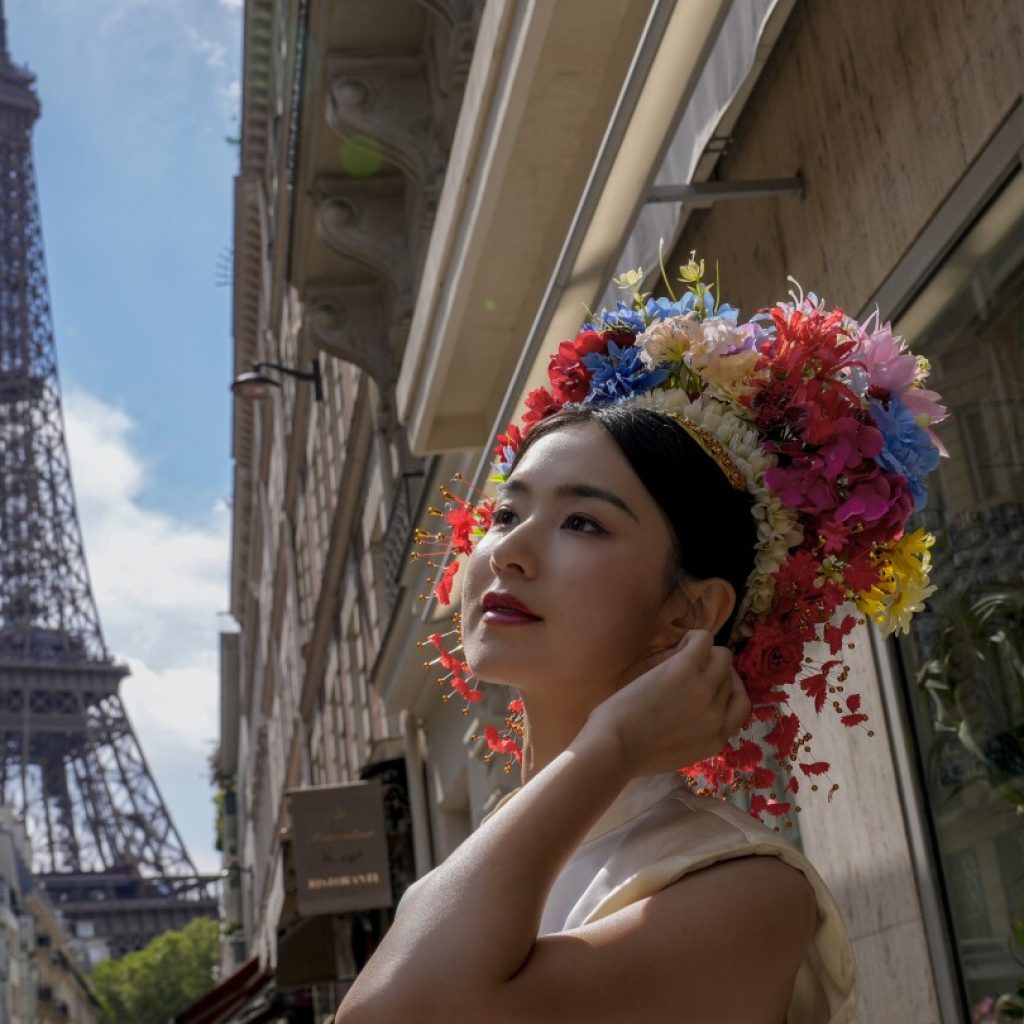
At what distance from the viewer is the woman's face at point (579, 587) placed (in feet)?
7.33

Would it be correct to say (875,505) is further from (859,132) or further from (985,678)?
(859,132)

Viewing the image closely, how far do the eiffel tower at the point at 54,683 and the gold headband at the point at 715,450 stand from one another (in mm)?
77085

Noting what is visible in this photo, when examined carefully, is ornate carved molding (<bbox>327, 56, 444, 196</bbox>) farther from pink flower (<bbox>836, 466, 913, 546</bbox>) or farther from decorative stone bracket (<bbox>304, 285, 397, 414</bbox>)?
pink flower (<bbox>836, 466, 913, 546</bbox>)

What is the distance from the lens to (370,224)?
556 inches

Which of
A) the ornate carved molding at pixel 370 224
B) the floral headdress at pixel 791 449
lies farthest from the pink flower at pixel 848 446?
the ornate carved molding at pixel 370 224

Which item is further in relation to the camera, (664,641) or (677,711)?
(664,641)

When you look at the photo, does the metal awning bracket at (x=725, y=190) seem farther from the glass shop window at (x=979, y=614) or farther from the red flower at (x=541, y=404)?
the red flower at (x=541, y=404)

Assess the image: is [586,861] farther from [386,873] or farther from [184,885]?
[184,885]

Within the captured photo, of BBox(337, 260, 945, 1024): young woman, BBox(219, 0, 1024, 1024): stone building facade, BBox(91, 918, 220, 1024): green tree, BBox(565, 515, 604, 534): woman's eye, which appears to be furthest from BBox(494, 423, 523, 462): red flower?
BBox(91, 918, 220, 1024): green tree

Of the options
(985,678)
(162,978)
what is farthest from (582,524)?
(162,978)

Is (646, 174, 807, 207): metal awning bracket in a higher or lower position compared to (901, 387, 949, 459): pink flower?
higher

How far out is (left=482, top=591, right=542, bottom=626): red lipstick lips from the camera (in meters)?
2.25

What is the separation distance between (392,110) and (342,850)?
252 inches

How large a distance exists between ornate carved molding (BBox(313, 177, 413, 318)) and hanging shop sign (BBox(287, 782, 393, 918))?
14.5ft
